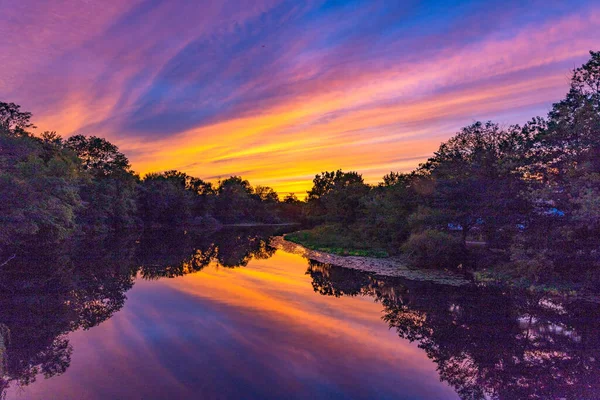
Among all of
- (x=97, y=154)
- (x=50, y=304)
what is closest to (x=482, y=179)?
(x=50, y=304)

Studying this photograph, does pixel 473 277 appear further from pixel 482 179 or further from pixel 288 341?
pixel 288 341

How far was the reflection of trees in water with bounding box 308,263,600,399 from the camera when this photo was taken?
8297 mm

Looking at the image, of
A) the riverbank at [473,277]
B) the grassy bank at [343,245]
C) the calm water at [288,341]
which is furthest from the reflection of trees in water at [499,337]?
the grassy bank at [343,245]

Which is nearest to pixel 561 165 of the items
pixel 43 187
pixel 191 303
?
pixel 191 303

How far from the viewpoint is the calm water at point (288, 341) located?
321 inches

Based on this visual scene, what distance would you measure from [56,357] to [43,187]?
18402 millimetres

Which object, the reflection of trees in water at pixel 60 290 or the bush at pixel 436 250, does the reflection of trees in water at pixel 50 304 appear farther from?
the bush at pixel 436 250

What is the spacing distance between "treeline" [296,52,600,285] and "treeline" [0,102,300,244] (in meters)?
24.9

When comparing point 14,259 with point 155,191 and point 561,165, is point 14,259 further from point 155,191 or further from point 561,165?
point 155,191

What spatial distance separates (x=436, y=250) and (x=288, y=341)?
1489 centimetres

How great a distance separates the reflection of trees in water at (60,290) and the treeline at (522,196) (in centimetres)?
1539

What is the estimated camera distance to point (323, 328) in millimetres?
12383

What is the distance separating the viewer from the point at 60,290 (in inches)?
682

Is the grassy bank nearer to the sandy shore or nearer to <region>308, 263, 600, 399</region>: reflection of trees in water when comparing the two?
the sandy shore
